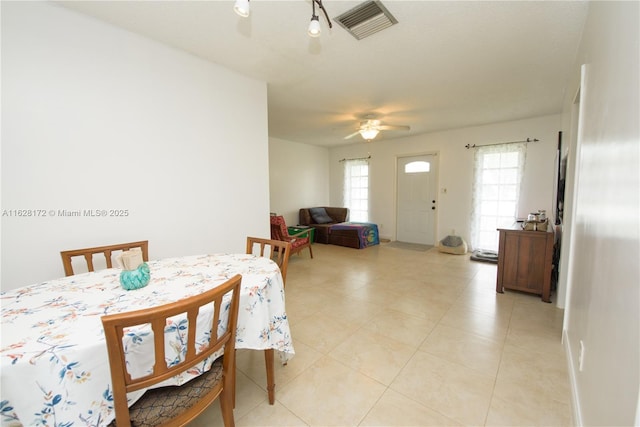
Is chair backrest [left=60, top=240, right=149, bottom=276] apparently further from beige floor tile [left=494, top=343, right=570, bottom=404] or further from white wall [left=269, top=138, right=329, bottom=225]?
white wall [left=269, top=138, right=329, bottom=225]

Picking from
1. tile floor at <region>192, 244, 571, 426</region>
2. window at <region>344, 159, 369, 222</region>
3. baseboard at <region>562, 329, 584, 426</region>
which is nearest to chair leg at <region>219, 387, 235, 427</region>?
tile floor at <region>192, 244, 571, 426</region>

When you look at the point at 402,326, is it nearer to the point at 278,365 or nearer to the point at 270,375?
the point at 278,365

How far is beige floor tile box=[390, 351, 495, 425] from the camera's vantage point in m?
1.46

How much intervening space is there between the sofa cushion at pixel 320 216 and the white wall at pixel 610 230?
5036 mm

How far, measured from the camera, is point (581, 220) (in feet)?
5.49

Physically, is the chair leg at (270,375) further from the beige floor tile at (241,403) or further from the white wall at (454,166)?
the white wall at (454,166)

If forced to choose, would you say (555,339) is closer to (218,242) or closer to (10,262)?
(218,242)

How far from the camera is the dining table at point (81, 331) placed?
76cm

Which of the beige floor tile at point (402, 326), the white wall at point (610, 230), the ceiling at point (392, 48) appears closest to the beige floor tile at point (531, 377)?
the white wall at point (610, 230)

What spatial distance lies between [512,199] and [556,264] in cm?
182

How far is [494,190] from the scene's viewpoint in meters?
4.79

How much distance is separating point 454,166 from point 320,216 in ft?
10.4

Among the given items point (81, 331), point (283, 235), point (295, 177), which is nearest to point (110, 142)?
point (81, 331)

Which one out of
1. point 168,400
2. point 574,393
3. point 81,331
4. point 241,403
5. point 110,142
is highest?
point 110,142
